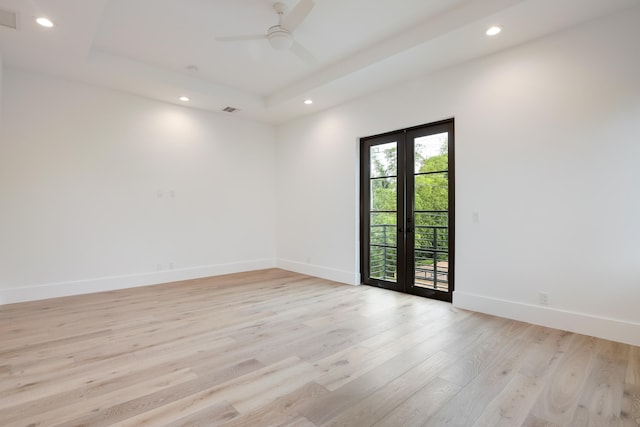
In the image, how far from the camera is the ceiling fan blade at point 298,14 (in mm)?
2715

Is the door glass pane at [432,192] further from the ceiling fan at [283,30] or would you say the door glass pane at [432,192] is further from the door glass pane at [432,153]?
the ceiling fan at [283,30]

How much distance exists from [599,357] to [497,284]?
46.0 inches

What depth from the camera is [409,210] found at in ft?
15.1

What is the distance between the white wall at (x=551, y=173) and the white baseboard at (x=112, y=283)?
4.11m

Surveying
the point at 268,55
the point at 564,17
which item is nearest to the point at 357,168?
the point at 268,55

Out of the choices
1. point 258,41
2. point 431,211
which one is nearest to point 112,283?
point 258,41

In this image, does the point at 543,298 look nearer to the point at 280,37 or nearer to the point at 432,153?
the point at 432,153

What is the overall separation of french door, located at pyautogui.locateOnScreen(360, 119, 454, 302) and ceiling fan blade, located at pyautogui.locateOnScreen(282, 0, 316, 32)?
2.33m

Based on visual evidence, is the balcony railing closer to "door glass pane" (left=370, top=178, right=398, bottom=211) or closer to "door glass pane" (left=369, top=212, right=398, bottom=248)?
"door glass pane" (left=369, top=212, right=398, bottom=248)

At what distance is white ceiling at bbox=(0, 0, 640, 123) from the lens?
122 inches

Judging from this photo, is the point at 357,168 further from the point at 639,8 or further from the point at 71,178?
the point at 71,178

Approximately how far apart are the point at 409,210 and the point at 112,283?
4.64 m

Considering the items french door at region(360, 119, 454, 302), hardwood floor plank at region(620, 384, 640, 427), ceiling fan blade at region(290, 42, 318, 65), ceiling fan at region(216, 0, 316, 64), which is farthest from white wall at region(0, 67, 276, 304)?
hardwood floor plank at region(620, 384, 640, 427)

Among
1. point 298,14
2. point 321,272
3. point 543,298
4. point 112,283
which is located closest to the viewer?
Result: point 298,14
